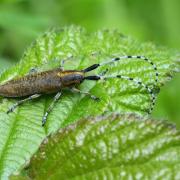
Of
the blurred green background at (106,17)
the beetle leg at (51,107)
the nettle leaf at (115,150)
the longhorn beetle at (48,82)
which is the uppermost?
the blurred green background at (106,17)

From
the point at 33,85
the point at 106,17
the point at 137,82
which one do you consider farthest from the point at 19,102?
the point at 106,17

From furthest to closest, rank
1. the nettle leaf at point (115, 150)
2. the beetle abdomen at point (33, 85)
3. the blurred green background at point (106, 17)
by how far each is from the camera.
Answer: the blurred green background at point (106, 17) → the beetle abdomen at point (33, 85) → the nettle leaf at point (115, 150)

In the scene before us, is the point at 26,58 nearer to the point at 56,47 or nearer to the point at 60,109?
the point at 56,47

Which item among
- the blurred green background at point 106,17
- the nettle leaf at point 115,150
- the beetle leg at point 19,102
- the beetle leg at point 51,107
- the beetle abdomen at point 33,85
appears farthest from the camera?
the blurred green background at point 106,17

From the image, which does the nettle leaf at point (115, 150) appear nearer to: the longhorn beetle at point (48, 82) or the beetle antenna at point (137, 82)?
the beetle antenna at point (137, 82)

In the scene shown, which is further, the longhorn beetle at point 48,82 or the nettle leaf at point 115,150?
the longhorn beetle at point 48,82

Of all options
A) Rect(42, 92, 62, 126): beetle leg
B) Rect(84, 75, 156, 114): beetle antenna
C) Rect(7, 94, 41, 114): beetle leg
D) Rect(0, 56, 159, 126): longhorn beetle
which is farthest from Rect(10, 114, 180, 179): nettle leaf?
Rect(0, 56, 159, 126): longhorn beetle

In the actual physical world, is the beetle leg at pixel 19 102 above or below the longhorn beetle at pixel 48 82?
below

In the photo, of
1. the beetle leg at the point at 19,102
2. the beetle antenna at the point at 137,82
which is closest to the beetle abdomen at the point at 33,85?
the beetle leg at the point at 19,102
